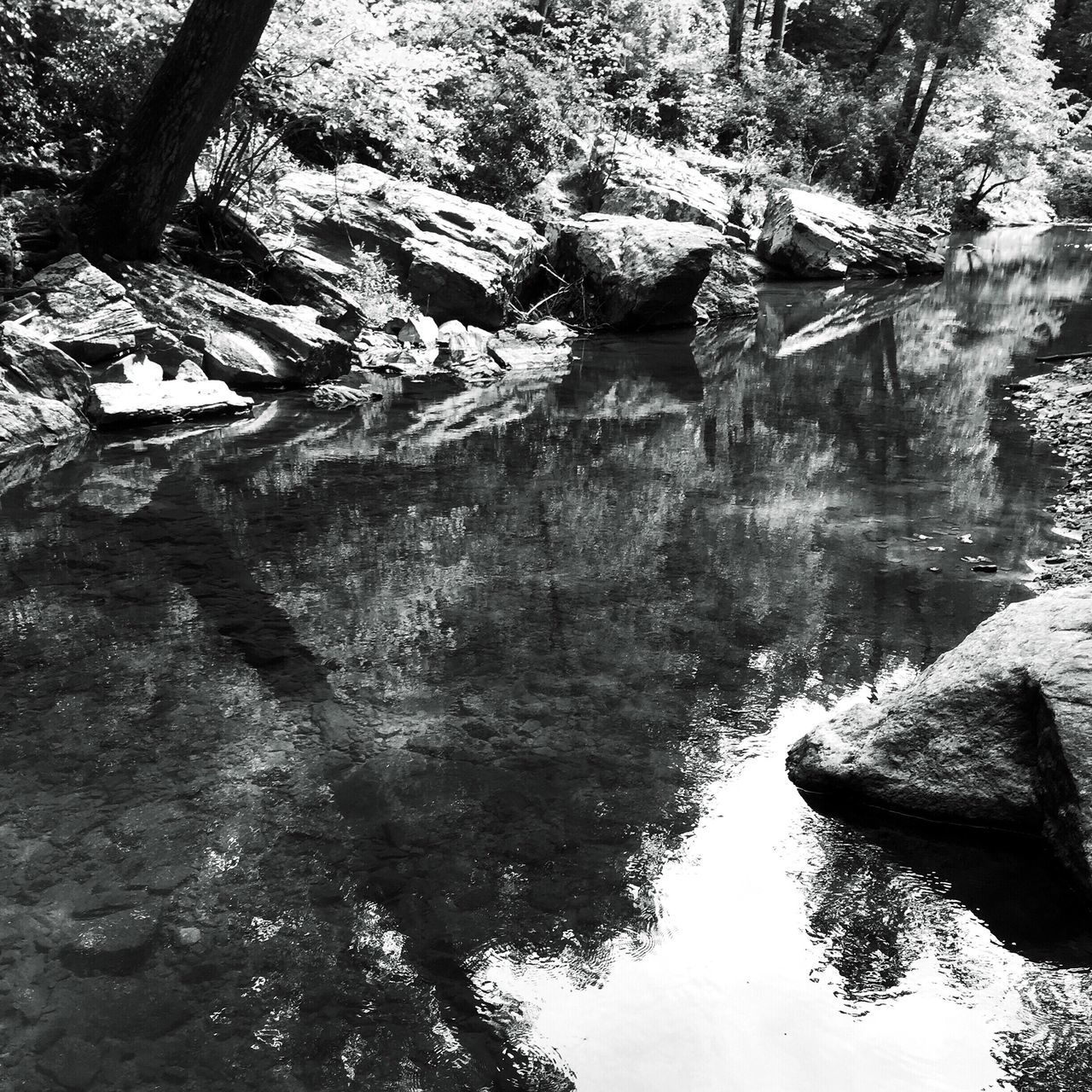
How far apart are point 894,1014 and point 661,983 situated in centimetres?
79

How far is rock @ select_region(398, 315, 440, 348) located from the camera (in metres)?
14.7

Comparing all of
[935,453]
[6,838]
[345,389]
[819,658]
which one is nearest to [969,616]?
[819,658]

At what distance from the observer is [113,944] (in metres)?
3.39

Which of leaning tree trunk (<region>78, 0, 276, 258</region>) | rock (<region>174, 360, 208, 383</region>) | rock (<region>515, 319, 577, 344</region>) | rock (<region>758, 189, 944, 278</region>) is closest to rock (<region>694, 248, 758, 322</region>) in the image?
rock (<region>515, 319, 577, 344</region>)

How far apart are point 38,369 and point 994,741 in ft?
32.4

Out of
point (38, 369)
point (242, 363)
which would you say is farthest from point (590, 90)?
point (38, 369)

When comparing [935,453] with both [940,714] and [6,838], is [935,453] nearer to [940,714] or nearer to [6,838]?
[940,714]

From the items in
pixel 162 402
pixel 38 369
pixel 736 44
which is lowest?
pixel 162 402

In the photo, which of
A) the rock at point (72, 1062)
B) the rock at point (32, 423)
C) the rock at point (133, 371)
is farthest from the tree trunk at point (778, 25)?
the rock at point (72, 1062)

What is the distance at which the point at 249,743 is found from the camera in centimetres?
461

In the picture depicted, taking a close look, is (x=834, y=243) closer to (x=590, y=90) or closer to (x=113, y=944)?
(x=590, y=90)

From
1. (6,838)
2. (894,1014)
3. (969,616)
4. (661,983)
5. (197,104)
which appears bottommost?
(6,838)

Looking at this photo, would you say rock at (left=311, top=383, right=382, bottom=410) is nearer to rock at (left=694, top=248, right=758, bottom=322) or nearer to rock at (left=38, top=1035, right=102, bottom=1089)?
rock at (left=694, top=248, right=758, bottom=322)

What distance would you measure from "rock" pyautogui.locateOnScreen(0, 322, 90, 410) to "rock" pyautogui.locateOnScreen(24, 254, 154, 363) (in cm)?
38
